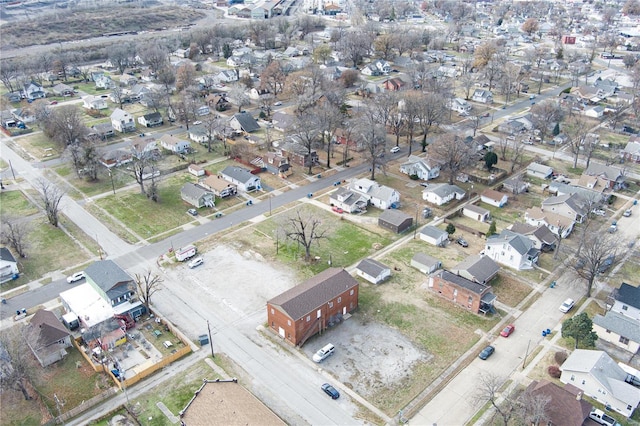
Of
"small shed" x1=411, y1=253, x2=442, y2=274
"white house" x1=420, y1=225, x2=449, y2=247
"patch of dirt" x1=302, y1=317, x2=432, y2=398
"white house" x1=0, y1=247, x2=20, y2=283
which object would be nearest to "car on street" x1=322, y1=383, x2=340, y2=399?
Answer: "patch of dirt" x1=302, y1=317, x2=432, y2=398

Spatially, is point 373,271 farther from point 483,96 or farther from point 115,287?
point 483,96

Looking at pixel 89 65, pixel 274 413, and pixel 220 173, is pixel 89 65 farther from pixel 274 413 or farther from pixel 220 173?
pixel 274 413

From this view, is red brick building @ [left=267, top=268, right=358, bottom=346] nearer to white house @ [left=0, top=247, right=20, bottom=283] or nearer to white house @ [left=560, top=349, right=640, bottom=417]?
white house @ [left=560, top=349, right=640, bottom=417]

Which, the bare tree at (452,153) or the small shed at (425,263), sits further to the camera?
the bare tree at (452,153)

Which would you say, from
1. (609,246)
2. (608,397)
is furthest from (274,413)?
(609,246)

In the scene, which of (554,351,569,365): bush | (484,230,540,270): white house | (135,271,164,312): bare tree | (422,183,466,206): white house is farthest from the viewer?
(422,183,466,206): white house

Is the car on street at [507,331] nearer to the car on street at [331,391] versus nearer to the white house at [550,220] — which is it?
the car on street at [331,391]

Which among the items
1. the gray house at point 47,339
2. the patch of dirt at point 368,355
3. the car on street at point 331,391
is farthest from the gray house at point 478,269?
the gray house at point 47,339
